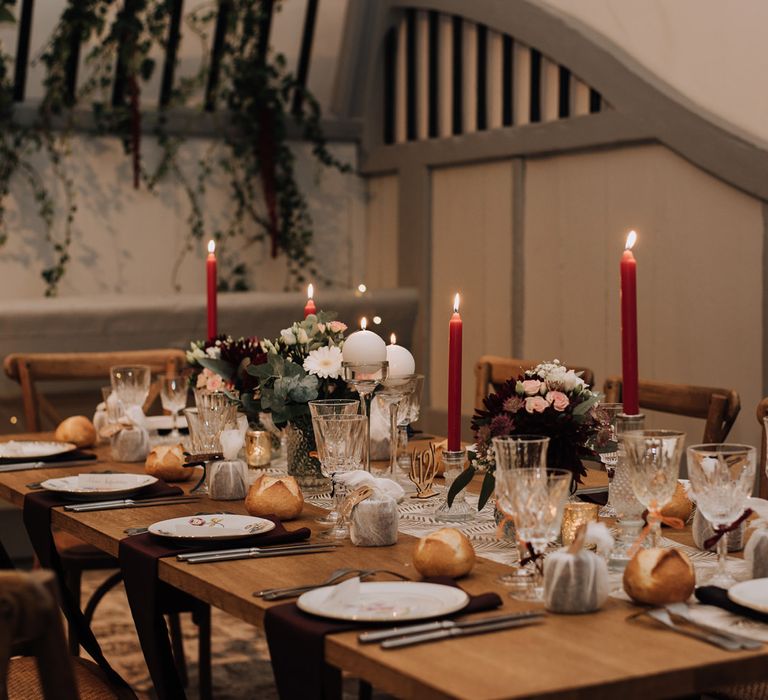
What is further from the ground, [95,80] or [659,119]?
[95,80]

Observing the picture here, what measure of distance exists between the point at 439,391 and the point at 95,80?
2.12 m

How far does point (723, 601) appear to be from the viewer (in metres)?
1.44

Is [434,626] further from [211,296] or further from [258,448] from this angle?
[211,296]

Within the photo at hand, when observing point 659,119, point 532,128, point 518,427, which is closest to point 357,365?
point 518,427

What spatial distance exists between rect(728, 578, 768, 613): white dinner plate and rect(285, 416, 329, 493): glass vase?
0.97 meters

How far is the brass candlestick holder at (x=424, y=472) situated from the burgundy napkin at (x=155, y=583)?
338mm

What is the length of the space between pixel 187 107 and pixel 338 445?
13.9 feet

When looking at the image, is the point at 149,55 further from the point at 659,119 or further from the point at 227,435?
the point at 227,435

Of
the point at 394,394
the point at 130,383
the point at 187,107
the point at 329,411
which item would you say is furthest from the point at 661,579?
the point at 187,107

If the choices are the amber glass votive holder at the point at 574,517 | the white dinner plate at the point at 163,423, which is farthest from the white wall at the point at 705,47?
the amber glass votive holder at the point at 574,517

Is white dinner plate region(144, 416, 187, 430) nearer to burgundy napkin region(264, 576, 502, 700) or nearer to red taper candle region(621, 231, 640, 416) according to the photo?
red taper candle region(621, 231, 640, 416)

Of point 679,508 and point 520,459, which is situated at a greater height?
point 520,459

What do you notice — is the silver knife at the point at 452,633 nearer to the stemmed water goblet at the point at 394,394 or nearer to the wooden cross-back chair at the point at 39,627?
the wooden cross-back chair at the point at 39,627

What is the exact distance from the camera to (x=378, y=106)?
19.7 ft
